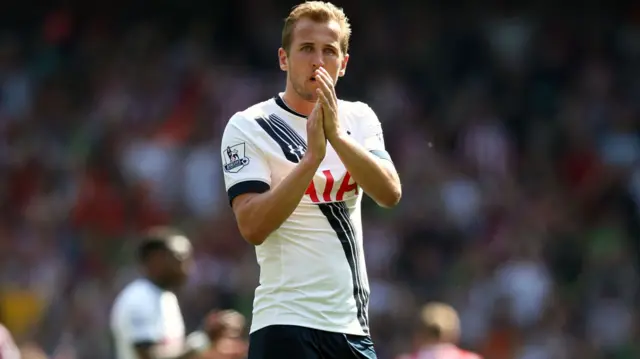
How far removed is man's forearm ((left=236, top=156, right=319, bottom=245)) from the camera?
4.84 metres

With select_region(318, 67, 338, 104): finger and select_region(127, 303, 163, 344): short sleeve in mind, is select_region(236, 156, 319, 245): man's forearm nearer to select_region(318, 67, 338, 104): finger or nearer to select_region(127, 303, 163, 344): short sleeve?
select_region(318, 67, 338, 104): finger

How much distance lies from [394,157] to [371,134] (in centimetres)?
832

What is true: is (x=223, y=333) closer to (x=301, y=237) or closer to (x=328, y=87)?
(x=301, y=237)

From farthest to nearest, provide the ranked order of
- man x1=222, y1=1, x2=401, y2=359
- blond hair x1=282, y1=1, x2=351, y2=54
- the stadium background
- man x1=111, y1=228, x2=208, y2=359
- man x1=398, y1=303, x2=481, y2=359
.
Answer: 1. the stadium background
2. man x1=398, y1=303, x2=481, y2=359
3. man x1=111, y1=228, x2=208, y2=359
4. blond hair x1=282, y1=1, x2=351, y2=54
5. man x1=222, y1=1, x2=401, y2=359

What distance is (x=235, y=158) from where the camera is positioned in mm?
5156

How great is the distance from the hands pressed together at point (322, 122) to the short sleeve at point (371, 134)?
37 centimetres

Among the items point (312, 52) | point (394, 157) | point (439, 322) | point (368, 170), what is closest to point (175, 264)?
point (439, 322)

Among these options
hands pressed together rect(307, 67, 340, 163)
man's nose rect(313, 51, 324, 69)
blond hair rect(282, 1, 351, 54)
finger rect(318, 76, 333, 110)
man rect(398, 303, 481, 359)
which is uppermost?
blond hair rect(282, 1, 351, 54)

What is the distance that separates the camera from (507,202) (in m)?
13.1

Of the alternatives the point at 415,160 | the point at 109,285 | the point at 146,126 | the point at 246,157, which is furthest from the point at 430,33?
the point at 246,157

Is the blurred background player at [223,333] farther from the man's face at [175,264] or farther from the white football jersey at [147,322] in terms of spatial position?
the man's face at [175,264]

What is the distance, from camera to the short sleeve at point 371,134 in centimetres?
525

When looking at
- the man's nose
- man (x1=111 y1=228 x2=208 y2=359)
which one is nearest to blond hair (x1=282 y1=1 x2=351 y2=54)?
the man's nose

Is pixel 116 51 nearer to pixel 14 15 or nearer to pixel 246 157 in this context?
pixel 14 15
